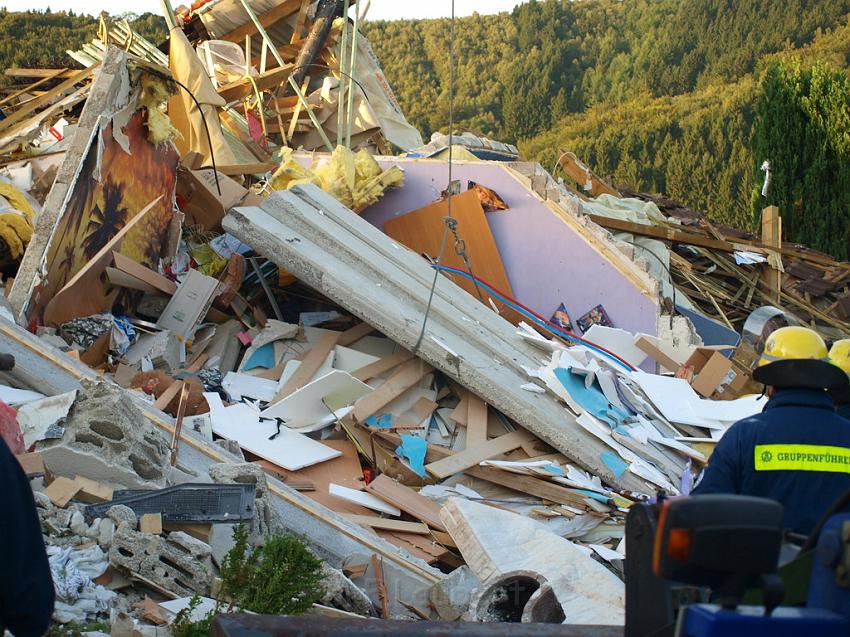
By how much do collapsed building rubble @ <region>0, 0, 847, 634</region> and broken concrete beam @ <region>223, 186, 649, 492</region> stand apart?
0.07ft

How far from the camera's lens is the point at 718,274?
12.1 m

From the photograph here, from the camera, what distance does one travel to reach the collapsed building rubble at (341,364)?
498cm

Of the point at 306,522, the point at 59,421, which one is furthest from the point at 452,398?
the point at 59,421

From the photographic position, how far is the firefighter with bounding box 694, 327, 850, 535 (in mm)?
3371

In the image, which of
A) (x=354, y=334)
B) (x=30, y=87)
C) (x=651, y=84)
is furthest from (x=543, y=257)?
(x=651, y=84)

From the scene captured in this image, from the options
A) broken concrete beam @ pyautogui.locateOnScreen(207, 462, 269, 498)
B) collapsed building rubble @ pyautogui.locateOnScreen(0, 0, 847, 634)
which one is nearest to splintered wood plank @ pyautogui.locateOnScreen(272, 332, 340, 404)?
collapsed building rubble @ pyautogui.locateOnScreen(0, 0, 847, 634)

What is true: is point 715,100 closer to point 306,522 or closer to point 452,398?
point 452,398

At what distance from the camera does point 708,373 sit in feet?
26.8

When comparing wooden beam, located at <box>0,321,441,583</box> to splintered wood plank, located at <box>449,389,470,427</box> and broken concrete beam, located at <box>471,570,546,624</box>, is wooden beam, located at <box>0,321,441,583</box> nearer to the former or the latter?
broken concrete beam, located at <box>471,570,546,624</box>

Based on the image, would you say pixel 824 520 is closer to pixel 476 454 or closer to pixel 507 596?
pixel 507 596

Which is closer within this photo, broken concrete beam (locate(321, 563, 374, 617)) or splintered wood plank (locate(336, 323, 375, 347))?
broken concrete beam (locate(321, 563, 374, 617))

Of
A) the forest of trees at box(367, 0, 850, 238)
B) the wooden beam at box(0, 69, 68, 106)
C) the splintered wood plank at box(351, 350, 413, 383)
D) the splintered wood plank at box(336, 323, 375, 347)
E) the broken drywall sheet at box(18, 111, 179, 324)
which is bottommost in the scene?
the splintered wood plank at box(351, 350, 413, 383)

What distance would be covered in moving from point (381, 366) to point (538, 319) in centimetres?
199

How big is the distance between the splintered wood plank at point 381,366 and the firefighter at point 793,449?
413 centimetres
